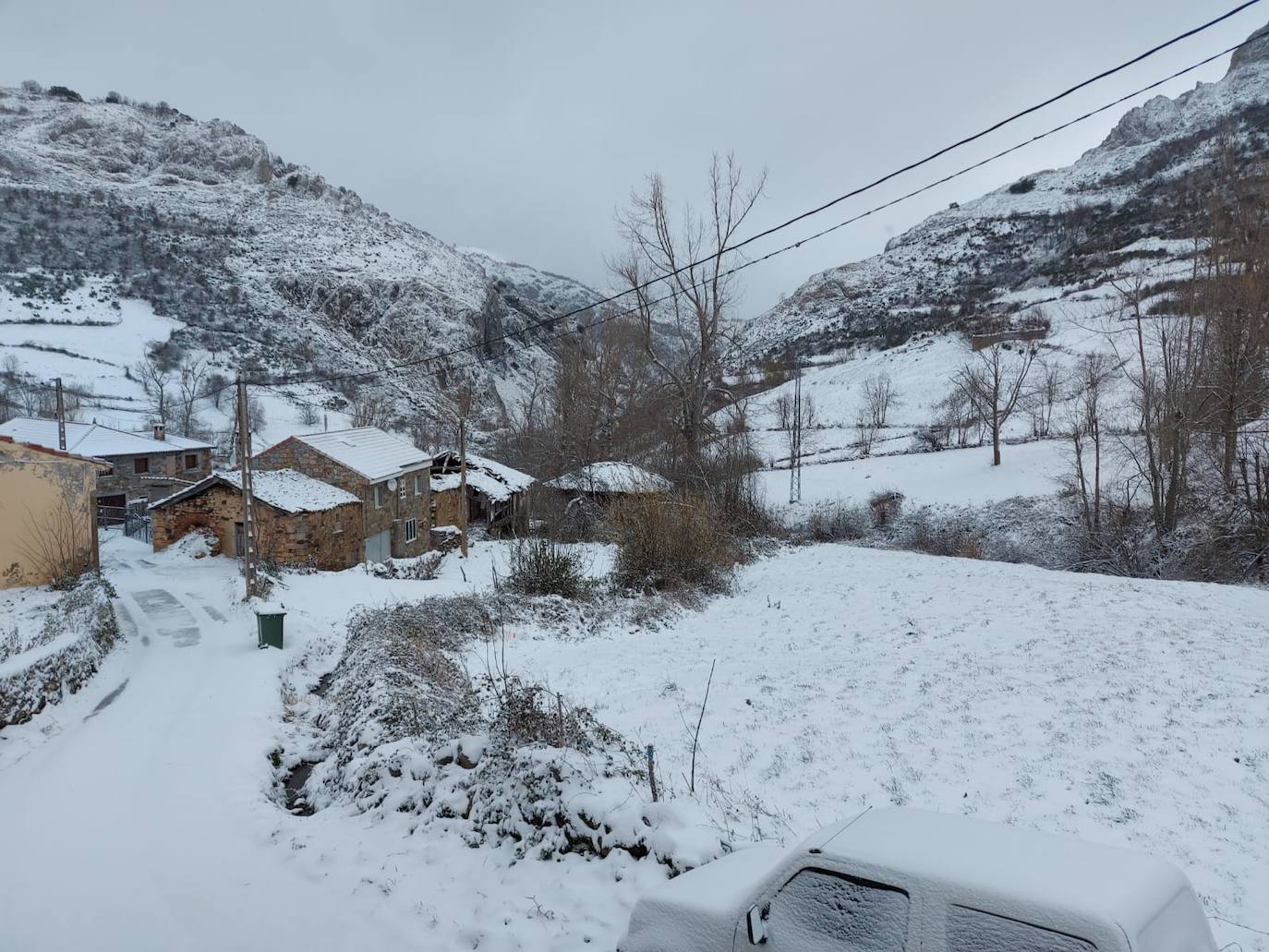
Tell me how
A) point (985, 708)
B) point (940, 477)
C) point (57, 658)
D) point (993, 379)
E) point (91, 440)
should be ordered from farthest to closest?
1. point (993, 379)
2. point (91, 440)
3. point (940, 477)
4. point (57, 658)
5. point (985, 708)

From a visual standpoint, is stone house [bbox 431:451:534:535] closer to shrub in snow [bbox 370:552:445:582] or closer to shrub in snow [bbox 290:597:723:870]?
shrub in snow [bbox 370:552:445:582]

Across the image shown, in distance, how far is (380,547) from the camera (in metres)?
28.4

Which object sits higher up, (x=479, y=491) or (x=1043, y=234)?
(x=1043, y=234)

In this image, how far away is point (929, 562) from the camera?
2186 cm

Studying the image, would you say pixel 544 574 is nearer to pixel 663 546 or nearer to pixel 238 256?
pixel 663 546

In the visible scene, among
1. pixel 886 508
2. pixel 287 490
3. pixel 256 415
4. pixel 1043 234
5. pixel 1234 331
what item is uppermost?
pixel 1043 234

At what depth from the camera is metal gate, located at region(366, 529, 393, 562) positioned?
27.3 metres

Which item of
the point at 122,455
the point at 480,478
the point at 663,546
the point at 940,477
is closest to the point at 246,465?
the point at 663,546

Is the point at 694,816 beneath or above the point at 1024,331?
beneath

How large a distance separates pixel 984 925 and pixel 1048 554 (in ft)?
85.4

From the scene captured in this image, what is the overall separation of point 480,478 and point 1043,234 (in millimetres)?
89977

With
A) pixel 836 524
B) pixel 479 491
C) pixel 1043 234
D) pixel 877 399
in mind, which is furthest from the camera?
pixel 1043 234

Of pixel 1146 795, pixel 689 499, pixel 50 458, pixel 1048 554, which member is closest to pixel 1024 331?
pixel 1048 554

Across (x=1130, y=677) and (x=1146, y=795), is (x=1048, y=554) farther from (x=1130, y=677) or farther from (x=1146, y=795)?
(x=1146, y=795)
